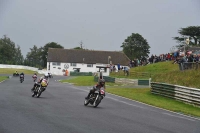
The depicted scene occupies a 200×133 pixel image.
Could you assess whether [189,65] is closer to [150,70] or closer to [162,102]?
[162,102]

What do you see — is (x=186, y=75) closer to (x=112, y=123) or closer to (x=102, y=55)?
(x=112, y=123)

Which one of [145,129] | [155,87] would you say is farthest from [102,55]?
[145,129]

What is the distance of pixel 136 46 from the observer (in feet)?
411

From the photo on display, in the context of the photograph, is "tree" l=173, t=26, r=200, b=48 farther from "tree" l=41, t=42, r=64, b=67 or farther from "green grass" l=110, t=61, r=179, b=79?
"tree" l=41, t=42, r=64, b=67

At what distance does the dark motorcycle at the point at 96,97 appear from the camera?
18922 millimetres

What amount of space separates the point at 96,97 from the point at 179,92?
32.0 feet

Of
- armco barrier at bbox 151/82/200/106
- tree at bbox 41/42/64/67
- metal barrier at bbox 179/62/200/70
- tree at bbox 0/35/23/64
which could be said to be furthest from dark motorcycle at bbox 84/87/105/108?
tree at bbox 41/42/64/67

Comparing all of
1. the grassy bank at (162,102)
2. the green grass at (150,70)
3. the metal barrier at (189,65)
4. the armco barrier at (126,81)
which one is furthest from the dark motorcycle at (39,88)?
the green grass at (150,70)

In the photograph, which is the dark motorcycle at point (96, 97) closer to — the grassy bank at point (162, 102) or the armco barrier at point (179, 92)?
the grassy bank at point (162, 102)

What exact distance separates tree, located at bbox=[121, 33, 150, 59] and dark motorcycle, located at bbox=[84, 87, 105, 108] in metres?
104

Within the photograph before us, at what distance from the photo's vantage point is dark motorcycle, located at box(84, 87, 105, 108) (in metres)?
18.9

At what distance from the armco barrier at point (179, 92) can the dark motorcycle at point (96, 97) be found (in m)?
7.52

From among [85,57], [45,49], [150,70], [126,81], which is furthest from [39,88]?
[45,49]

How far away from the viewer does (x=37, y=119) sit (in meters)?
12.7
